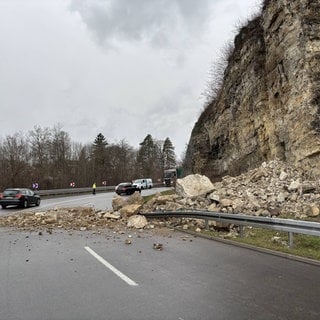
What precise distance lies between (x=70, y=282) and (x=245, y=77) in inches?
922

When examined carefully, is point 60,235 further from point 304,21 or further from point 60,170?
point 60,170

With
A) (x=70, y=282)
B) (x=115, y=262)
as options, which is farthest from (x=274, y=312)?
(x=115, y=262)

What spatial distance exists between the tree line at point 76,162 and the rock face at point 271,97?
28.6 m

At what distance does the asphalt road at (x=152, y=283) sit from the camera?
5621 millimetres

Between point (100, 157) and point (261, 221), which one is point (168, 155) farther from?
point (261, 221)

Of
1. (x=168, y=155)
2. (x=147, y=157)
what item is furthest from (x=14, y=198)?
(x=168, y=155)

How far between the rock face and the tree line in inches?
1127

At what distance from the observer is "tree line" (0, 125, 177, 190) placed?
61312mm

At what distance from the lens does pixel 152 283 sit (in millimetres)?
7223

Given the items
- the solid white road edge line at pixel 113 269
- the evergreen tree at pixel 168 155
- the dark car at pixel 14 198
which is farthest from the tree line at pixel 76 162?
the solid white road edge line at pixel 113 269

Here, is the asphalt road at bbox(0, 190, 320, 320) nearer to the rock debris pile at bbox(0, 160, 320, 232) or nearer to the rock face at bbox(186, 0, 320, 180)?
the rock debris pile at bbox(0, 160, 320, 232)

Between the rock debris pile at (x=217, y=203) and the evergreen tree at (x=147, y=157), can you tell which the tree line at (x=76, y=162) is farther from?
the rock debris pile at (x=217, y=203)

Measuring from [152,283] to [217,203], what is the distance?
1131 cm

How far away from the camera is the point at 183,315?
545 cm
